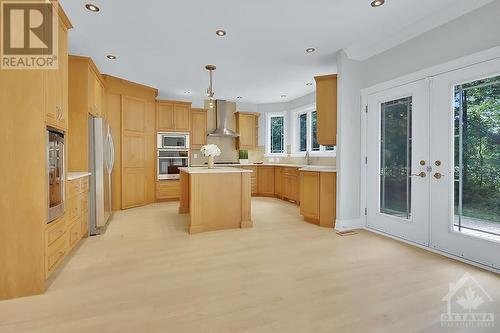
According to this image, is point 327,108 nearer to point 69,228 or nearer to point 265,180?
point 265,180

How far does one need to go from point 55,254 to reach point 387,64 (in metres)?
4.56

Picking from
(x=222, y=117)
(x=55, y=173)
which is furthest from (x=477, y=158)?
(x=222, y=117)

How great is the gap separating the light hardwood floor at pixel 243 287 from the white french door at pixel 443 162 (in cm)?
30

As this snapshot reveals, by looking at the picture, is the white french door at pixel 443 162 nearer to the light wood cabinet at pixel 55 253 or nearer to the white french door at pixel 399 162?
the white french door at pixel 399 162

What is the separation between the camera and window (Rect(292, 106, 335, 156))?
256 inches

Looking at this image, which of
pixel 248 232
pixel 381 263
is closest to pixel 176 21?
pixel 248 232

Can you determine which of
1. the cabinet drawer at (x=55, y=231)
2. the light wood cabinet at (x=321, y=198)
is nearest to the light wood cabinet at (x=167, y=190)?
the light wood cabinet at (x=321, y=198)

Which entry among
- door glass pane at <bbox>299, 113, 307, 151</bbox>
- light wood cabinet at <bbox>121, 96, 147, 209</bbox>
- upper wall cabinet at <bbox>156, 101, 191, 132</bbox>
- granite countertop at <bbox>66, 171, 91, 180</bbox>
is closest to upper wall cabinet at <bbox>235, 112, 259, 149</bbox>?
door glass pane at <bbox>299, 113, 307, 151</bbox>

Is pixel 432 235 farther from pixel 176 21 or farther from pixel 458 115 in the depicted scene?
pixel 176 21

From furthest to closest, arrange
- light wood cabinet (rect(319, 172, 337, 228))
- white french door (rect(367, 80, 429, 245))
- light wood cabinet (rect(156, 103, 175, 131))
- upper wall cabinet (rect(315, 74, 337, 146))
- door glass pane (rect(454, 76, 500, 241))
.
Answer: light wood cabinet (rect(156, 103, 175, 131)) → upper wall cabinet (rect(315, 74, 337, 146)) → light wood cabinet (rect(319, 172, 337, 228)) → white french door (rect(367, 80, 429, 245)) → door glass pane (rect(454, 76, 500, 241))

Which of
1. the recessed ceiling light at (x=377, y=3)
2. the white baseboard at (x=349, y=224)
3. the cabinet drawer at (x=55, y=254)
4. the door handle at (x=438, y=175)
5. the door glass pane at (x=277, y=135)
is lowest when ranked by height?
the white baseboard at (x=349, y=224)

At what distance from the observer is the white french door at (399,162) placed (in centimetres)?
321

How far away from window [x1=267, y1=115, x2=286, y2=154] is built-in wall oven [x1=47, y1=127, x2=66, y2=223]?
5.85 metres

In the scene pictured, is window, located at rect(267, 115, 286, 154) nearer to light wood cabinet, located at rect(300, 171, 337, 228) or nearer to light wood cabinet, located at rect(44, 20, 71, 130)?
light wood cabinet, located at rect(300, 171, 337, 228)
